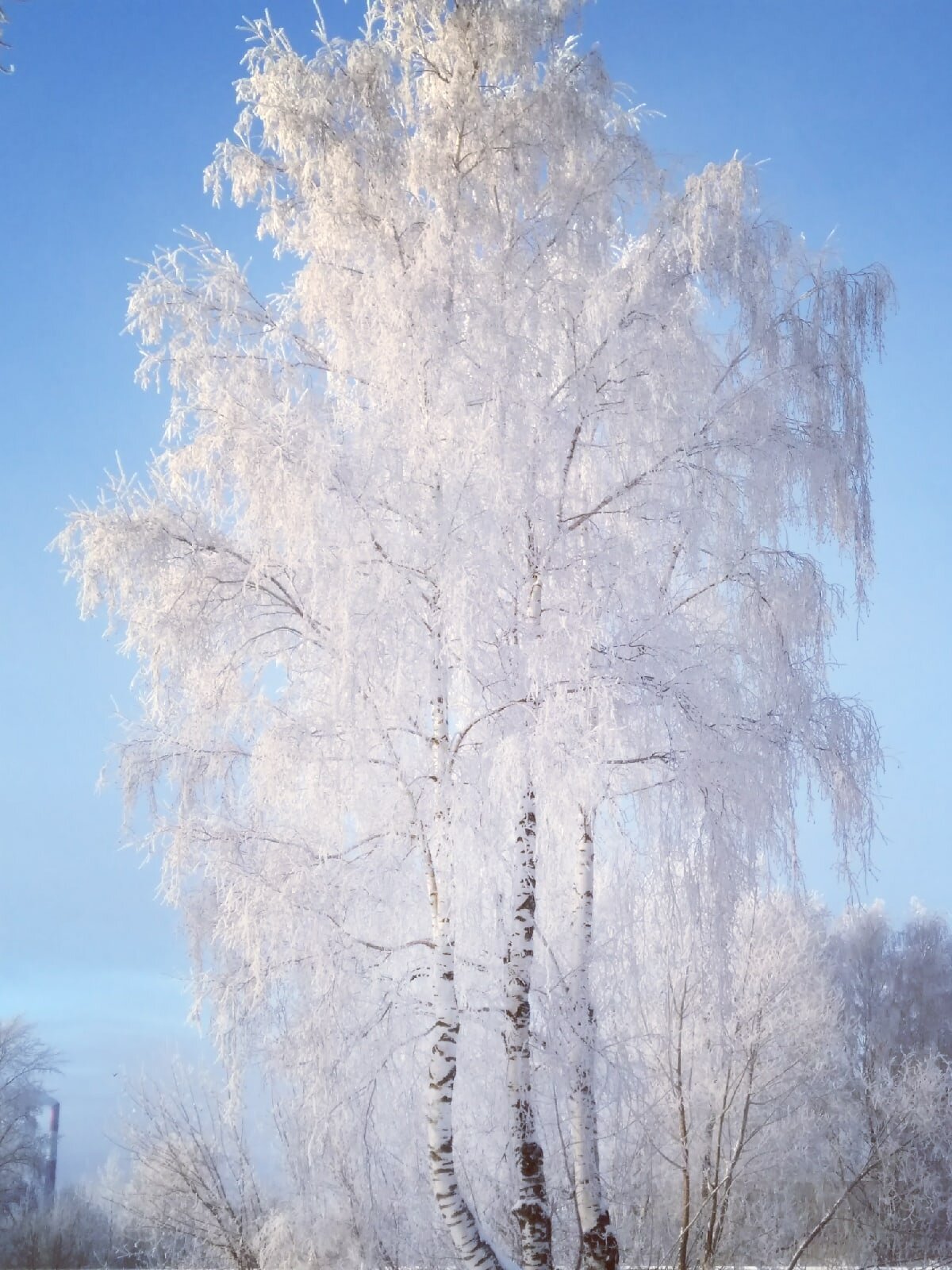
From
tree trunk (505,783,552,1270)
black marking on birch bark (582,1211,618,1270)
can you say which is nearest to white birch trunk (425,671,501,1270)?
tree trunk (505,783,552,1270)

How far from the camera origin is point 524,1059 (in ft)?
21.3

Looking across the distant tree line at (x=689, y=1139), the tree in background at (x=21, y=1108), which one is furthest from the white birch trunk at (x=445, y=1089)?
the tree in background at (x=21, y=1108)

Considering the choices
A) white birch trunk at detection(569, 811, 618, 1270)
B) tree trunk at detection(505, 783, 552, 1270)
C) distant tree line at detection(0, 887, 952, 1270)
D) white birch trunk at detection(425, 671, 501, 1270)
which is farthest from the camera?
distant tree line at detection(0, 887, 952, 1270)

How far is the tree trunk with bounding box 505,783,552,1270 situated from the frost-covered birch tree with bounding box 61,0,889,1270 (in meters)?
0.02

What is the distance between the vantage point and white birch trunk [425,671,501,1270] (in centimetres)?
619

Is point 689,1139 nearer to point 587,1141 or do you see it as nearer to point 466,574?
point 587,1141

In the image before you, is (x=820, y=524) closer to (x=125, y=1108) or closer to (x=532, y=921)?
(x=532, y=921)

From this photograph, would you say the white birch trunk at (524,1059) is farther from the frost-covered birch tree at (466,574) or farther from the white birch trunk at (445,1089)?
the white birch trunk at (445,1089)

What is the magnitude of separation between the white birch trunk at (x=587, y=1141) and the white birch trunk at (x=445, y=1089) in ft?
2.98

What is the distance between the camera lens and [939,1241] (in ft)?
54.2

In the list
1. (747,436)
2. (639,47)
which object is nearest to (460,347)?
(747,436)

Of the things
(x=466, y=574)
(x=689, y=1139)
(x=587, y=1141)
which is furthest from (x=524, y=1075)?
(x=689, y=1139)

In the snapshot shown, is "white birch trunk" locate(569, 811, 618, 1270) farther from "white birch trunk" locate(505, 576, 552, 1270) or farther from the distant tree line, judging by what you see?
"white birch trunk" locate(505, 576, 552, 1270)

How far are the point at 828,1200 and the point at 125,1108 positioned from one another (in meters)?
12.5
